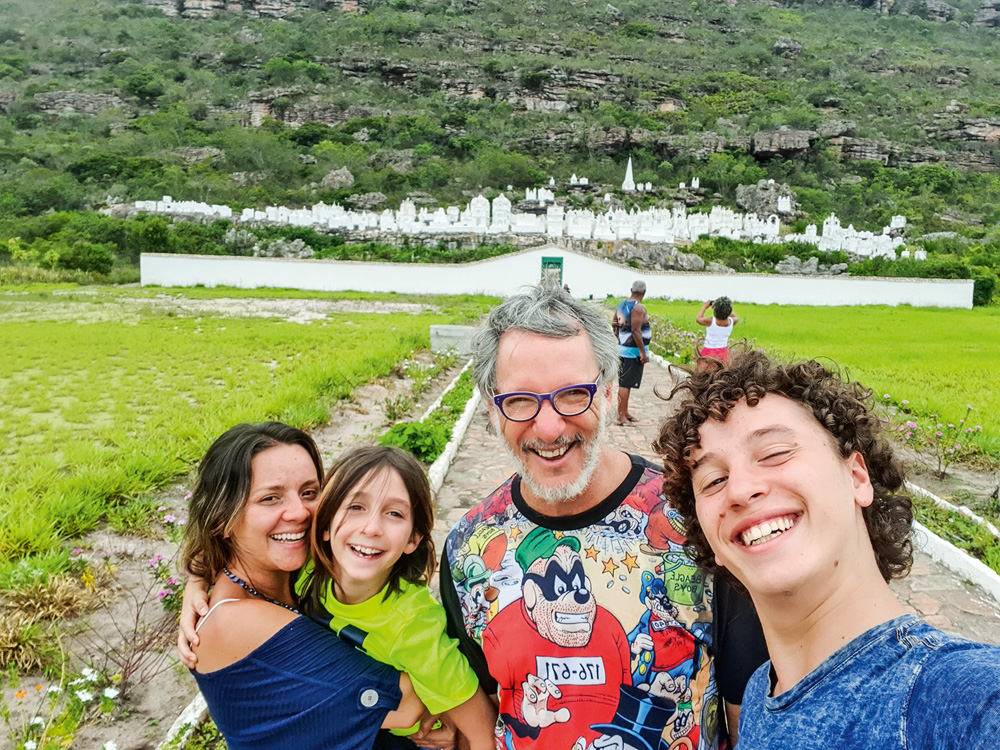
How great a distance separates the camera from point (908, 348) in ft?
40.9

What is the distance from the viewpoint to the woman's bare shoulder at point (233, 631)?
1.38 metres

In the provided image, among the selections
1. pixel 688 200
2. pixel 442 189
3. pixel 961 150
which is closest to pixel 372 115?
pixel 442 189

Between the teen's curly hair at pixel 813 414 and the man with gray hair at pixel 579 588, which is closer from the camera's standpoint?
the teen's curly hair at pixel 813 414

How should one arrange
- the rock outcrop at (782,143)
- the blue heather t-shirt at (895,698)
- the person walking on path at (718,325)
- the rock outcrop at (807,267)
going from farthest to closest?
the rock outcrop at (782,143)
the rock outcrop at (807,267)
the person walking on path at (718,325)
the blue heather t-shirt at (895,698)

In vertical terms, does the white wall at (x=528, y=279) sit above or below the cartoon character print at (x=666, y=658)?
below

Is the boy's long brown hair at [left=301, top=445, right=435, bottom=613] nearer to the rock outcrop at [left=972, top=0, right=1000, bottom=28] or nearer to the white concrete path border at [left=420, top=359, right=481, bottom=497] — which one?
the white concrete path border at [left=420, top=359, right=481, bottom=497]

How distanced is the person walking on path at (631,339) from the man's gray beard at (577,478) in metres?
5.26

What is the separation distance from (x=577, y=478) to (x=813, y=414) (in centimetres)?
54

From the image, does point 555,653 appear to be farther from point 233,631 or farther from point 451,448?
point 451,448

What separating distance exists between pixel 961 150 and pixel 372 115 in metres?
57.2

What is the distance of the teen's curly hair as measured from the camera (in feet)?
3.82

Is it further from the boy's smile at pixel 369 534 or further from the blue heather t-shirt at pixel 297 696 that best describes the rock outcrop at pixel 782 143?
the blue heather t-shirt at pixel 297 696

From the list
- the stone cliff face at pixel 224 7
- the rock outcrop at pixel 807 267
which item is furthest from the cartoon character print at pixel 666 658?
the stone cliff face at pixel 224 7

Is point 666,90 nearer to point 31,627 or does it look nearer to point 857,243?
point 857,243
